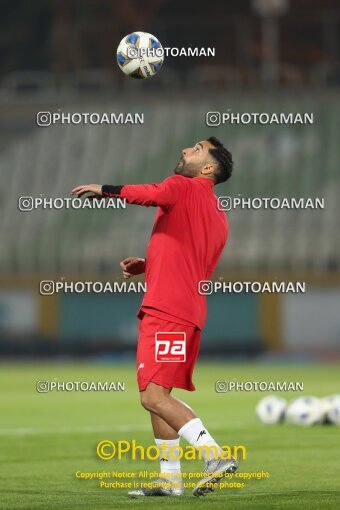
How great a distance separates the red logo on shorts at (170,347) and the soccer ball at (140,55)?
9.25 ft

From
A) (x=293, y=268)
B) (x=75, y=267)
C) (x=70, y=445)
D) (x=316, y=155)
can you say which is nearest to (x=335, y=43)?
(x=316, y=155)

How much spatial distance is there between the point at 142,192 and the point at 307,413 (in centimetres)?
799

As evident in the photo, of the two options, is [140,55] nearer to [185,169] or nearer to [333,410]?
[185,169]

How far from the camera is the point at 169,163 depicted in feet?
171

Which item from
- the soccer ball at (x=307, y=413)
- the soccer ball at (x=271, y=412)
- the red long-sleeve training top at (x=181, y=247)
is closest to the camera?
the red long-sleeve training top at (x=181, y=247)

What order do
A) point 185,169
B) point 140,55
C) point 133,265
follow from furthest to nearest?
point 140,55
point 133,265
point 185,169

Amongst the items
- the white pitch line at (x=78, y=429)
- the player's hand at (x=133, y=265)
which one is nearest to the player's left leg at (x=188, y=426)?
the player's hand at (x=133, y=265)

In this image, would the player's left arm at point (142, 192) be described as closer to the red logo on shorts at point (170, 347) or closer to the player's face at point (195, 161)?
the player's face at point (195, 161)

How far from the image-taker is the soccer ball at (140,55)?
39.6ft

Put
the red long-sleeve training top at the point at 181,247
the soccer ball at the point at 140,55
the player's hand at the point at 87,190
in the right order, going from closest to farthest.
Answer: the player's hand at the point at 87,190 < the red long-sleeve training top at the point at 181,247 < the soccer ball at the point at 140,55

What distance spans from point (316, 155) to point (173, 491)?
42049mm

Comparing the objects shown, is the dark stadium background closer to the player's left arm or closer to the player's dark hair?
the player's dark hair

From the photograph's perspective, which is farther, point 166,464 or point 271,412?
point 271,412

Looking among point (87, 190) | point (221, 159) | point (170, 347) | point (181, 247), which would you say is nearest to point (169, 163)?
point (221, 159)
